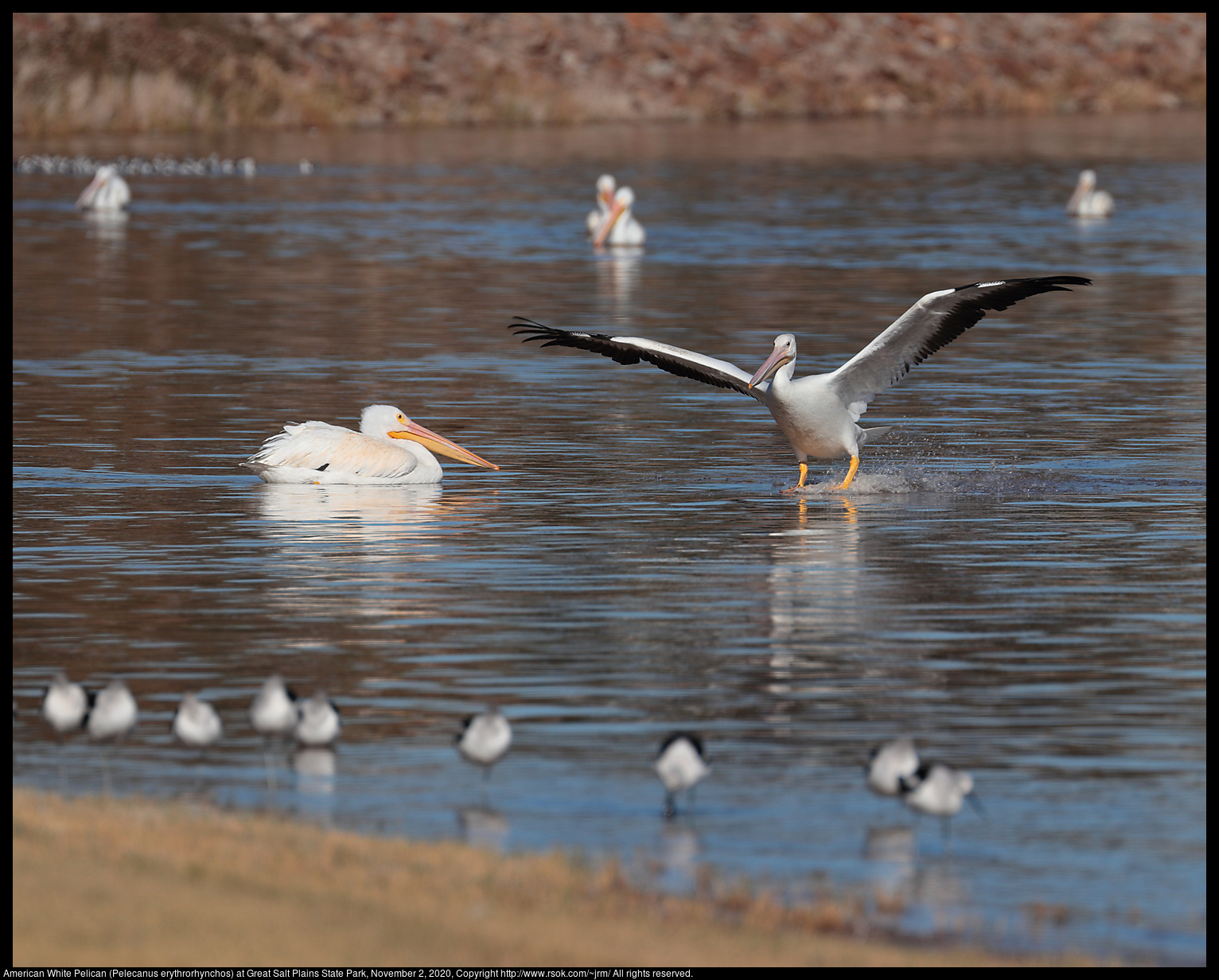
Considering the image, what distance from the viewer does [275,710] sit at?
865 centimetres

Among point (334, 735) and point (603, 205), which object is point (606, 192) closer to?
point (603, 205)

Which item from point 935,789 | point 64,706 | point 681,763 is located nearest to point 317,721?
point 64,706

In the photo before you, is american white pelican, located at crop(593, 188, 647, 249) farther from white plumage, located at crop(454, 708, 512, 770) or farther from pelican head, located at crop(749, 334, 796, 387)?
white plumage, located at crop(454, 708, 512, 770)

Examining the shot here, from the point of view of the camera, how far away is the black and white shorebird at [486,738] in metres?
8.28

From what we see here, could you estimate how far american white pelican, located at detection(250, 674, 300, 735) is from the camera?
8.65 metres

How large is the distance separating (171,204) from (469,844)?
38.0m

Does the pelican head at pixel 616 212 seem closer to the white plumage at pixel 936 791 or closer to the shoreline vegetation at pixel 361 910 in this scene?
the white plumage at pixel 936 791

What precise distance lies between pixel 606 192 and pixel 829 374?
21659mm

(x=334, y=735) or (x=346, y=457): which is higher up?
(x=346, y=457)

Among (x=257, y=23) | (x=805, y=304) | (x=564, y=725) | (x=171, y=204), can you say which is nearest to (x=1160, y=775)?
(x=564, y=725)

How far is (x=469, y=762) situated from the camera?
8.73 meters

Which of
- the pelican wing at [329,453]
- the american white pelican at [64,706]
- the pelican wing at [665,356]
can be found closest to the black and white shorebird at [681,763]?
the american white pelican at [64,706]

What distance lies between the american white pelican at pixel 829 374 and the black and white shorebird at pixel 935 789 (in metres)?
7.06

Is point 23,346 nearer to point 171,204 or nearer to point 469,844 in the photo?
point 469,844
